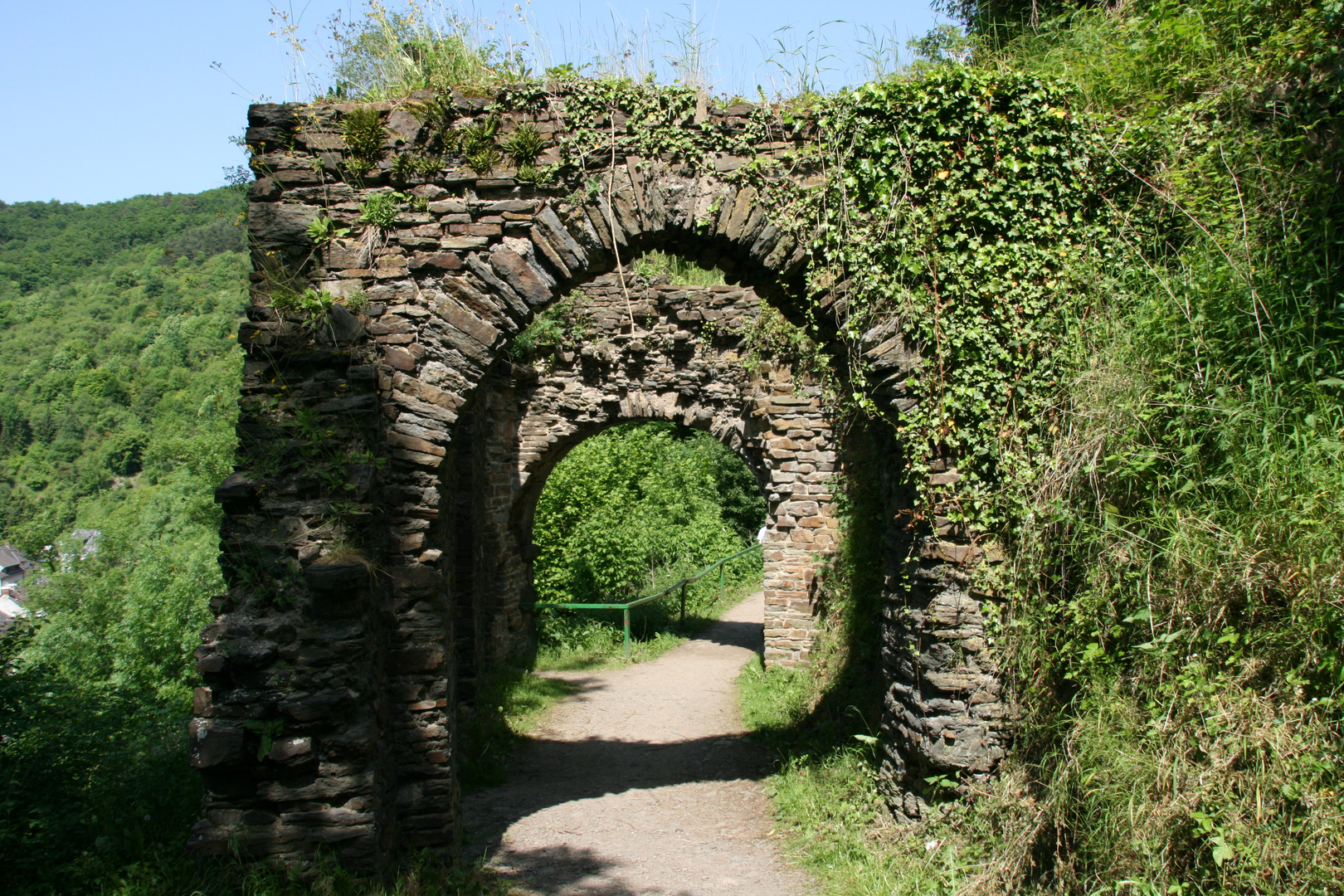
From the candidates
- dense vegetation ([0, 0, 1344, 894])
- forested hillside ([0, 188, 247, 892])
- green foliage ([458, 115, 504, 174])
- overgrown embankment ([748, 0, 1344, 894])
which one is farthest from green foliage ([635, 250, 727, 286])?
overgrown embankment ([748, 0, 1344, 894])

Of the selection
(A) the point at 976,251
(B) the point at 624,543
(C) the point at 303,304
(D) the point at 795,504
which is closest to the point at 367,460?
(C) the point at 303,304

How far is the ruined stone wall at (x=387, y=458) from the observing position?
12.5 ft

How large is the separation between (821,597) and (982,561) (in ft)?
17.6

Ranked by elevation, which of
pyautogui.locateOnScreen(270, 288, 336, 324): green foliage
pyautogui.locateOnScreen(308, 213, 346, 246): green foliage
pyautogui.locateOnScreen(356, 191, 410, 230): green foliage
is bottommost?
pyautogui.locateOnScreen(270, 288, 336, 324): green foliage

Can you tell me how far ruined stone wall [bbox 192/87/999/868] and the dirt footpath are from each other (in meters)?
0.91

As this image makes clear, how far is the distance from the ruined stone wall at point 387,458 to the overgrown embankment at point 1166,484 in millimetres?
481

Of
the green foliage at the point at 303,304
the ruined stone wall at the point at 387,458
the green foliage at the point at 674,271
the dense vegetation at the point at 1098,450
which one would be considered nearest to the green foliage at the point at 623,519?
the green foliage at the point at 674,271

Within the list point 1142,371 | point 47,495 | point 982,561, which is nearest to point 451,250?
point 982,561

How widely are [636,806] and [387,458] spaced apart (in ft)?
11.4

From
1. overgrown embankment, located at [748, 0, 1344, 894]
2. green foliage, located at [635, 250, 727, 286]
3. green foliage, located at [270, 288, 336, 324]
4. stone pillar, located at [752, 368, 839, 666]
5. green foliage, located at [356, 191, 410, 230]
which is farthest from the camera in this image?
green foliage, located at [635, 250, 727, 286]

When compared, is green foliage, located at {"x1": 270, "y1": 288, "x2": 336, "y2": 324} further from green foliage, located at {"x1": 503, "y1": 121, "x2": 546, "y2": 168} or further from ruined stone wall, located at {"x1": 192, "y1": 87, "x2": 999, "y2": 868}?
green foliage, located at {"x1": 503, "y1": 121, "x2": 546, "y2": 168}

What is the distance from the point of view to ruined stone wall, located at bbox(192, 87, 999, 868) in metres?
3.81

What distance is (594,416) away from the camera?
10320mm

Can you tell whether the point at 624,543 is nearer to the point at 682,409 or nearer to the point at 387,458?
the point at 682,409
